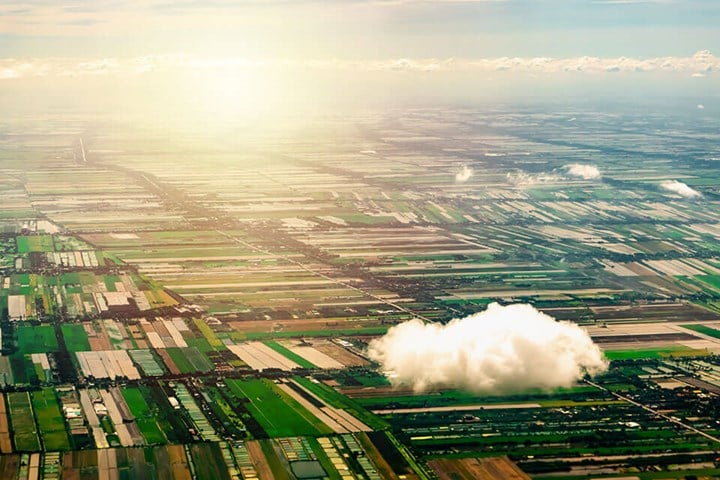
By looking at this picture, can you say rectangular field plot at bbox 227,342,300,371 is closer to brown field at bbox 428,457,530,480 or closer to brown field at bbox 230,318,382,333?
brown field at bbox 230,318,382,333

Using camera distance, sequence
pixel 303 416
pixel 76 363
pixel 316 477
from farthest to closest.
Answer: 1. pixel 76 363
2. pixel 303 416
3. pixel 316 477

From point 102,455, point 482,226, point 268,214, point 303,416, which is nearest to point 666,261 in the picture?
point 482,226

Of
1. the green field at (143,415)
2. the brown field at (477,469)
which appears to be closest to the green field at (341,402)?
the brown field at (477,469)

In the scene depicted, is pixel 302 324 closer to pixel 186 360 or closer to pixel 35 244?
pixel 186 360

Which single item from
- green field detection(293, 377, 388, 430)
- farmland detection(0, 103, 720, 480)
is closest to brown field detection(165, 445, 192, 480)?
farmland detection(0, 103, 720, 480)

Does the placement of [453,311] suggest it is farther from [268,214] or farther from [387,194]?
[387,194]
